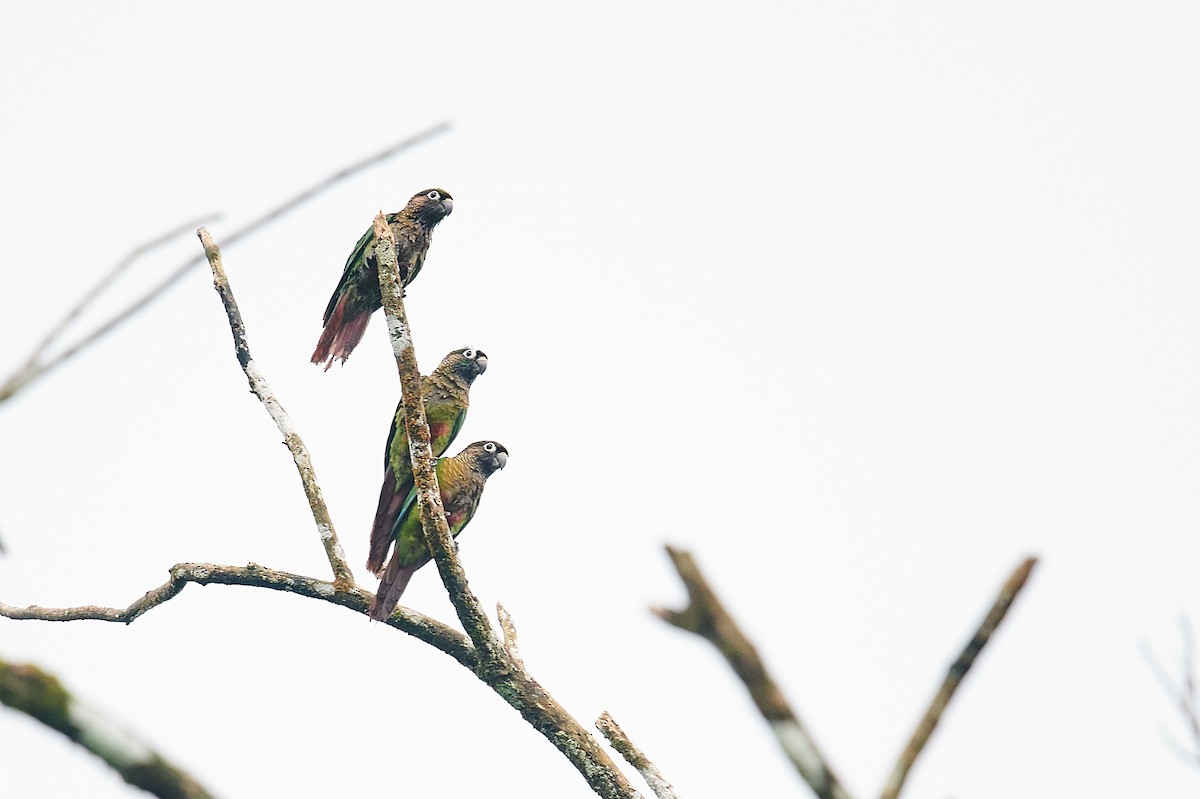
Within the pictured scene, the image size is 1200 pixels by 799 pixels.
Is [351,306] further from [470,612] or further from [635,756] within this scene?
[635,756]

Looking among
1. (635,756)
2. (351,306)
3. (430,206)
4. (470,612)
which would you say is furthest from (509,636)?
(430,206)

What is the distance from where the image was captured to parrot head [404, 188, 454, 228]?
26.0ft

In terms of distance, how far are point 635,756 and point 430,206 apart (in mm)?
4410

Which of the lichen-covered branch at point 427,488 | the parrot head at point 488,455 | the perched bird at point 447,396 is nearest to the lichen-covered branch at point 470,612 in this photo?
the lichen-covered branch at point 427,488

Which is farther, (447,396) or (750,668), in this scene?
(447,396)

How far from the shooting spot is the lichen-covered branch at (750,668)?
115 centimetres

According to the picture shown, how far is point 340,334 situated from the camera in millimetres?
7383

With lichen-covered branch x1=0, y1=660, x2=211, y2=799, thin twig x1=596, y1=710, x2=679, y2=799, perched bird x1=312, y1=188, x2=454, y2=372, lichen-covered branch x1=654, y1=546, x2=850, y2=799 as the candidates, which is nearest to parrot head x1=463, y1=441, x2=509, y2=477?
perched bird x1=312, y1=188, x2=454, y2=372

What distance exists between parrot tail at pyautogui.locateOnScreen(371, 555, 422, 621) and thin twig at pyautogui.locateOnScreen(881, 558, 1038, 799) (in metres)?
5.01

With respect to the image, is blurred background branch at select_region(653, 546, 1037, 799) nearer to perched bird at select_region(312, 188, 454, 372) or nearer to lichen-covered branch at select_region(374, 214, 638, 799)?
lichen-covered branch at select_region(374, 214, 638, 799)

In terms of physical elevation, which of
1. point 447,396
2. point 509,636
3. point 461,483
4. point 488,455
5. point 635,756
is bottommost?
point 635,756

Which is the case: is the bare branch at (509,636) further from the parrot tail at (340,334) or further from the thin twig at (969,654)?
the thin twig at (969,654)

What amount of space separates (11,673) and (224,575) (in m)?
4.84

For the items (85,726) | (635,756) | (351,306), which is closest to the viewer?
(85,726)
